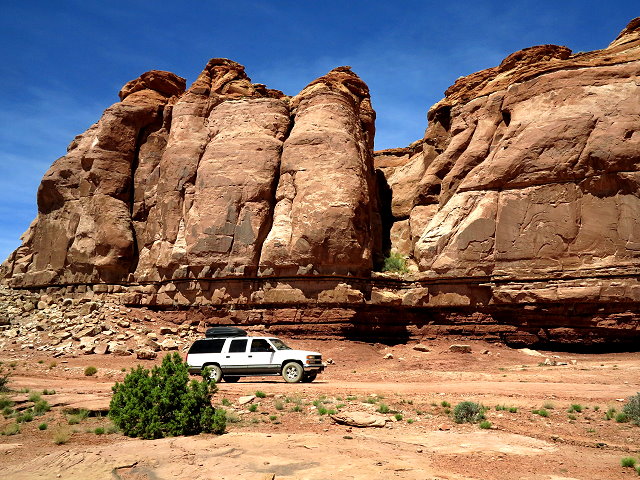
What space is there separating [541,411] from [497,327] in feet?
49.6

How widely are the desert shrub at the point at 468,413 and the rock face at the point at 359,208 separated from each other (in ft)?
50.5

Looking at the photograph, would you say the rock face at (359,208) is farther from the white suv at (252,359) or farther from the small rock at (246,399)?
the small rock at (246,399)

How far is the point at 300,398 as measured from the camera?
1399 centimetres

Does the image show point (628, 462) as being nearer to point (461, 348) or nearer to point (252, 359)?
point (252, 359)

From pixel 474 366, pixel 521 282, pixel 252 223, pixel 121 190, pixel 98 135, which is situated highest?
pixel 98 135

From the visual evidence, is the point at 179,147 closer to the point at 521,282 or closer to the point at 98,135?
the point at 98,135

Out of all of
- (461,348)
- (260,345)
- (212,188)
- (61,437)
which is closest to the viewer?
(61,437)

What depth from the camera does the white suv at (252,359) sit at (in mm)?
17969

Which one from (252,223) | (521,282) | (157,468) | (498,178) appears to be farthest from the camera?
(252,223)

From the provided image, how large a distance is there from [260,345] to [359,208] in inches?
489

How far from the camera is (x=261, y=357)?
722 inches

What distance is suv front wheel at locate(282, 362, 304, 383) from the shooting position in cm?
1784

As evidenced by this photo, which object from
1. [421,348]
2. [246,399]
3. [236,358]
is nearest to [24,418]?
[246,399]

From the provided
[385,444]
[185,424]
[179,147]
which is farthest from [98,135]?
[385,444]
